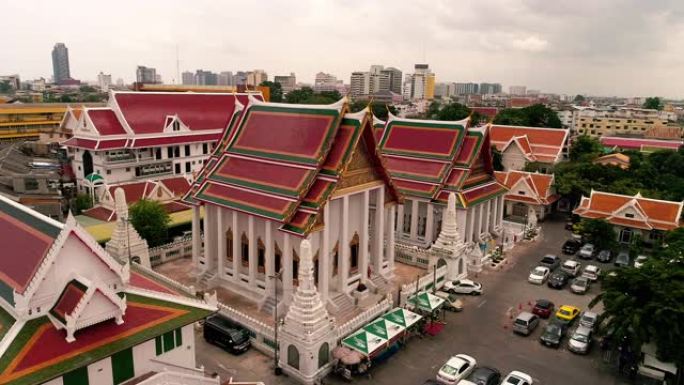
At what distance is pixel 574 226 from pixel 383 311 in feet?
74.3

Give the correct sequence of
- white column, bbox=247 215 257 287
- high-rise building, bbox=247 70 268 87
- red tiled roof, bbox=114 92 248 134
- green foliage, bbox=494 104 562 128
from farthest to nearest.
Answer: high-rise building, bbox=247 70 268 87, green foliage, bbox=494 104 562 128, red tiled roof, bbox=114 92 248 134, white column, bbox=247 215 257 287

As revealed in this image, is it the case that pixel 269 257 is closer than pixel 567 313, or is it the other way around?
pixel 269 257

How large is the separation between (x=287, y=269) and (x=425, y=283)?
7767 mm

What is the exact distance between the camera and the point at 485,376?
18391mm

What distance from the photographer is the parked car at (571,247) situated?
1355 inches

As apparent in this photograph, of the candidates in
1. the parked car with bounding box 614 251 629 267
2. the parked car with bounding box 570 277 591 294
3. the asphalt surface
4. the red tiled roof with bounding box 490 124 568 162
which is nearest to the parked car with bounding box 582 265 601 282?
the parked car with bounding box 570 277 591 294

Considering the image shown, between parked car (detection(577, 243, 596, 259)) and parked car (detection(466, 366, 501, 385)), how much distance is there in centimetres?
1771

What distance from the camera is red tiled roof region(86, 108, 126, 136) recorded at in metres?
42.4

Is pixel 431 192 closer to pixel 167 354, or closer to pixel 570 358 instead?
pixel 570 358

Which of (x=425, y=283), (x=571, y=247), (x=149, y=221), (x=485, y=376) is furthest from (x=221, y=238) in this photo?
(x=571, y=247)

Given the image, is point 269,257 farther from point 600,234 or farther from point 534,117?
point 534,117

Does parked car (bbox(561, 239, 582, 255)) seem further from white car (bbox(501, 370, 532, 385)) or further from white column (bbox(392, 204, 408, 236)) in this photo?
white car (bbox(501, 370, 532, 385))

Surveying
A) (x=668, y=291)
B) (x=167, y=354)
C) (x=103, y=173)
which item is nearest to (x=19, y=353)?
(x=167, y=354)

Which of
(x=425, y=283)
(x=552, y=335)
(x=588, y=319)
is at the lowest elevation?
(x=552, y=335)
